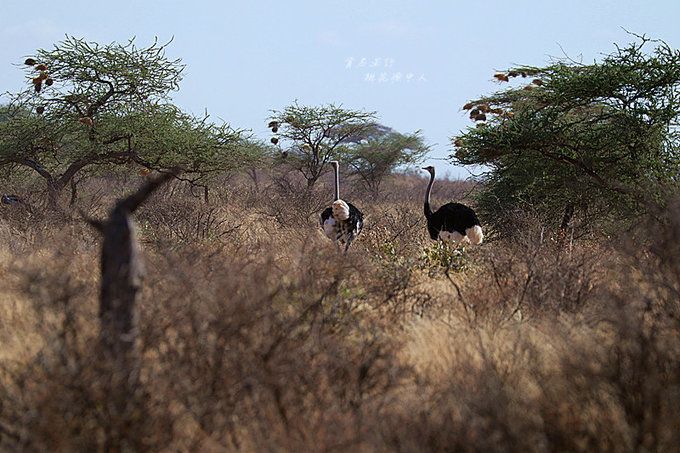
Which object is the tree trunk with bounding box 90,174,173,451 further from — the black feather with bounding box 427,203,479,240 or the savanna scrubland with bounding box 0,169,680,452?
the black feather with bounding box 427,203,479,240

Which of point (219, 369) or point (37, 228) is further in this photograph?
point (37, 228)

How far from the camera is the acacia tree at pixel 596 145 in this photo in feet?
26.4

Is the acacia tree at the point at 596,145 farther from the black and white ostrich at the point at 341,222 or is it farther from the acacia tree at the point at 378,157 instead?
the acacia tree at the point at 378,157

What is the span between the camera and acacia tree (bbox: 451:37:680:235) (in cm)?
804

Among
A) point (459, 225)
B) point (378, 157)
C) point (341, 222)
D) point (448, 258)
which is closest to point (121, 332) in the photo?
point (448, 258)

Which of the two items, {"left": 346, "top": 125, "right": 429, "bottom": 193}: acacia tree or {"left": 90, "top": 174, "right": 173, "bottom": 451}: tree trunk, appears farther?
{"left": 346, "top": 125, "right": 429, "bottom": 193}: acacia tree

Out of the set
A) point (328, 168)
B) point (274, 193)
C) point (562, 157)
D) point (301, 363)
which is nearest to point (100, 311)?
point (301, 363)

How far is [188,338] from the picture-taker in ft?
9.00

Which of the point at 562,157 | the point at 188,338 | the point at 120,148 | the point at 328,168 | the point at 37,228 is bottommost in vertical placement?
the point at 188,338

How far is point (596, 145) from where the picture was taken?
335 inches

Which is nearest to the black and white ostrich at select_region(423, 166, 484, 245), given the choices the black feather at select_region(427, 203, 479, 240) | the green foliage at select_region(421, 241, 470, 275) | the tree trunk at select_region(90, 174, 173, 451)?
the black feather at select_region(427, 203, 479, 240)

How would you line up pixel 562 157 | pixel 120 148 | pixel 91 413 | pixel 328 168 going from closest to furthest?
pixel 91 413 → pixel 562 157 → pixel 120 148 → pixel 328 168

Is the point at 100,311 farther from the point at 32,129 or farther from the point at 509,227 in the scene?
the point at 32,129

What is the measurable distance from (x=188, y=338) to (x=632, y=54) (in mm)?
8372
